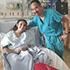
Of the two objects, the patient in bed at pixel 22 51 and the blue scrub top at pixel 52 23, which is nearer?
the patient in bed at pixel 22 51

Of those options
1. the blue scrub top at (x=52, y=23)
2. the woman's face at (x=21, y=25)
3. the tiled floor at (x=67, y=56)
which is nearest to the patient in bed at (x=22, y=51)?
the woman's face at (x=21, y=25)

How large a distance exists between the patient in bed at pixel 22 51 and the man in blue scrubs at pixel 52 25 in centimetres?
17

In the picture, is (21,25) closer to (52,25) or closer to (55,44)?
(52,25)

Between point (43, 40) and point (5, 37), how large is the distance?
72 cm

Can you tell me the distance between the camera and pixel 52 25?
2.35 meters

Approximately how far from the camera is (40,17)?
2.48m

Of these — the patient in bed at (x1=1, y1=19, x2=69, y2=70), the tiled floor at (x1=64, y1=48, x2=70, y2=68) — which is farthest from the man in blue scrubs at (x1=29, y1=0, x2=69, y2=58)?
the tiled floor at (x1=64, y1=48, x2=70, y2=68)

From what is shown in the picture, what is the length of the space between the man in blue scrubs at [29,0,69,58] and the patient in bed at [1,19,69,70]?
17 centimetres

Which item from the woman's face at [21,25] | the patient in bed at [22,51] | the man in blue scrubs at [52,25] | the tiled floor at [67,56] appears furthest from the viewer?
the tiled floor at [67,56]

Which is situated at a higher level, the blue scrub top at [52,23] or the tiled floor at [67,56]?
the blue scrub top at [52,23]

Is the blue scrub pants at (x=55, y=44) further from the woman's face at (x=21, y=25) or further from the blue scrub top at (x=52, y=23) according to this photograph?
the woman's face at (x=21, y=25)

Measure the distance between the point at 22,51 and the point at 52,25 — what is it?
61 centimetres

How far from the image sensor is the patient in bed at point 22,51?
2.06 meters

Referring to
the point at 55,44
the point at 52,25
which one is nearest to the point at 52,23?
the point at 52,25
